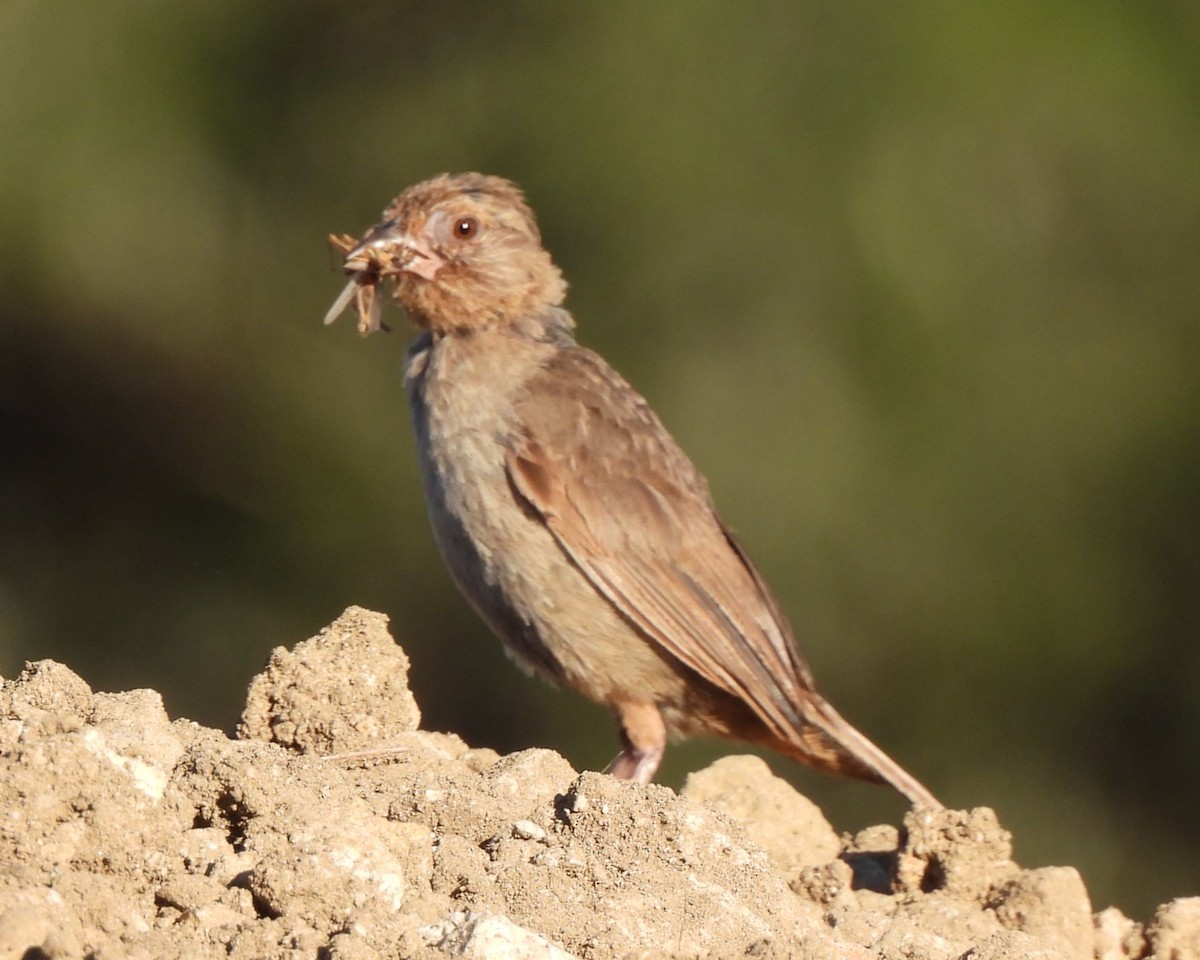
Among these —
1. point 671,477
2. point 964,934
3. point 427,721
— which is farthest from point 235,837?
point 427,721

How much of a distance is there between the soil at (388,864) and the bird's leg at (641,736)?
2018 mm

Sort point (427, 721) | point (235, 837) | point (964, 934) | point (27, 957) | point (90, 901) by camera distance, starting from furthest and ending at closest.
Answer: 1. point (427, 721)
2. point (964, 934)
3. point (235, 837)
4. point (90, 901)
5. point (27, 957)

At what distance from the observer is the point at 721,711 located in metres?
7.02

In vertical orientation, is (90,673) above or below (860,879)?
above

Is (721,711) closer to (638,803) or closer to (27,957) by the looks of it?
(638,803)

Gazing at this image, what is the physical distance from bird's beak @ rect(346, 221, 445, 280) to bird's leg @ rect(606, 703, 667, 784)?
1.63 meters

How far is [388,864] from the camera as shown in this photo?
365cm

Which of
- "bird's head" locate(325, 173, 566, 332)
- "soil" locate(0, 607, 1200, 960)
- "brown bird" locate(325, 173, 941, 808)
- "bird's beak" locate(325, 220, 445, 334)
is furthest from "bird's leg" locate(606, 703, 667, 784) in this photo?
"soil" locate(0, 607, 1200, 960)

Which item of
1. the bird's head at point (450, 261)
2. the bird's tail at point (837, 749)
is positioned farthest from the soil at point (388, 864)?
the bird's head at point (450, 261)

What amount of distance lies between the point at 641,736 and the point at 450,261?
1.75m

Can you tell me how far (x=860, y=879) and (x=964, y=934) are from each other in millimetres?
752

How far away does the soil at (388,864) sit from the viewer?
3438 millimetres

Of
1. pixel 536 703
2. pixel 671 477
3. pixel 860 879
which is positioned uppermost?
pixel 536 703

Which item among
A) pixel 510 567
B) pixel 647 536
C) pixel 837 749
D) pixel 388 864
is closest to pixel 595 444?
pixel 647 536
